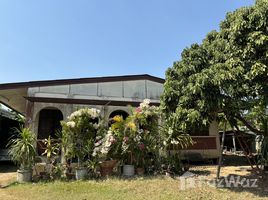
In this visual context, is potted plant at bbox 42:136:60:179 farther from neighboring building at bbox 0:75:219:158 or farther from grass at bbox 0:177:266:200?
neighboring building at bbox 0:75:219:158

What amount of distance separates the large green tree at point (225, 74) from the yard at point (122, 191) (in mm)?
1941

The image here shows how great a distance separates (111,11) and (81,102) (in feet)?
14.5

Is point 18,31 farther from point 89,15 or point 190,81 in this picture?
point 190,81

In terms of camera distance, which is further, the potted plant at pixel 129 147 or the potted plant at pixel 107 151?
the potted plant at pixel 129 147

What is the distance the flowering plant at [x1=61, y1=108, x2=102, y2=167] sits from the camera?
9.19 metres

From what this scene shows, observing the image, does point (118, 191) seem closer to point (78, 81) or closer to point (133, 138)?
point (133, 138)

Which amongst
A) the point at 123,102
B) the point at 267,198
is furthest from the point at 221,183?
the point at 123,102

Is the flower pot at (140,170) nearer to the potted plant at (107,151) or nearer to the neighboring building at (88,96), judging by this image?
the potted plant at (107,151)

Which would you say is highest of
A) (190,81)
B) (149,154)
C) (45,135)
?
(190,81)

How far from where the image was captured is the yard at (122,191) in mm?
6848

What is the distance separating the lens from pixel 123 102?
1250 centimetres

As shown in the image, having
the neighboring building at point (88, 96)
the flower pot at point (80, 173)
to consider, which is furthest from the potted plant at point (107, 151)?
the neighboring building at point (88, 96)

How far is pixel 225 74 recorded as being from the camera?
6793 millimetres

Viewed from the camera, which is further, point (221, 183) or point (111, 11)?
point (111, 11)
